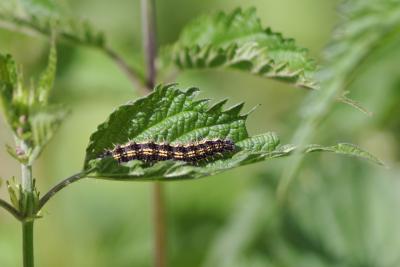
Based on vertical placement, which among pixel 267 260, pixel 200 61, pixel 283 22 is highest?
pixel 283 22

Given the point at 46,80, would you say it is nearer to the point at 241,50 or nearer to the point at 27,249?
the point at 27,249

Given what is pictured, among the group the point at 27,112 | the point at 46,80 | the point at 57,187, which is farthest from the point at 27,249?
the point at 46,80

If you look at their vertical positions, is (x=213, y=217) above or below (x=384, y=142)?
below

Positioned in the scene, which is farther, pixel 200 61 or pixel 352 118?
pixel 352 118

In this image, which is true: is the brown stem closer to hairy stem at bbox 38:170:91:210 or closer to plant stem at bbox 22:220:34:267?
hairy stem at bbox 38:170:91:210

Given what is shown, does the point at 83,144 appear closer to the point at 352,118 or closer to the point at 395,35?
the point at 352,118

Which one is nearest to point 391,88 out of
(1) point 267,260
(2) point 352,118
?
(2) point 352,118

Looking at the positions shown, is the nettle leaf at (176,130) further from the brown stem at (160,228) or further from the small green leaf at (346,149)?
the brown stem at (160,228)
